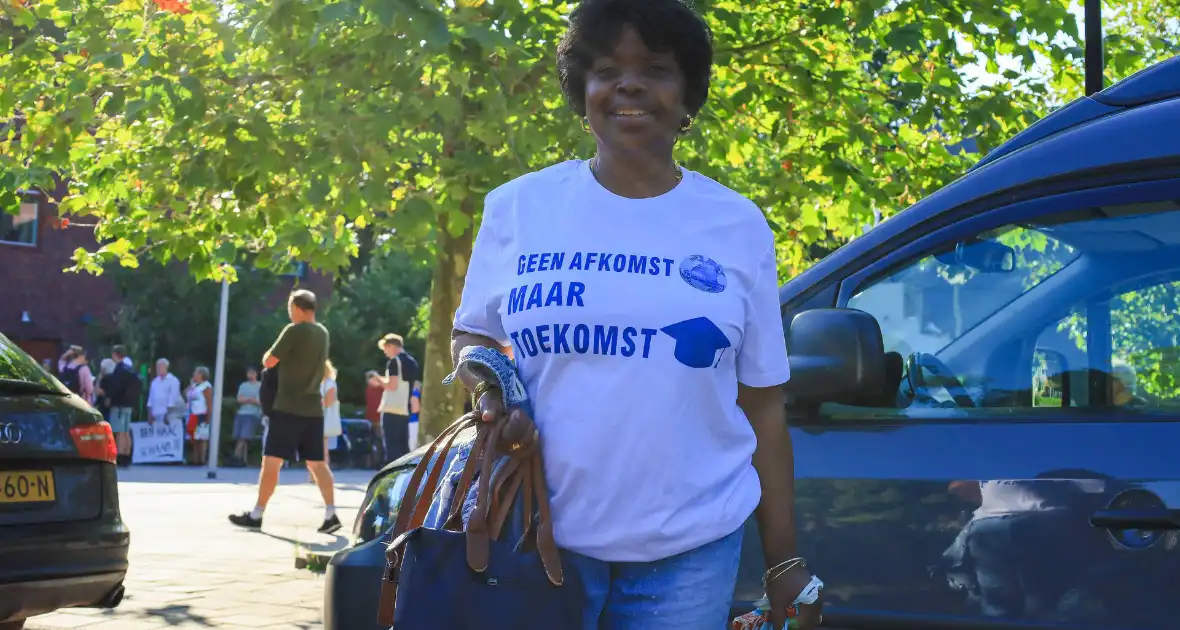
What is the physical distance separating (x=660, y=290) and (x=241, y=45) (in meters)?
6.83

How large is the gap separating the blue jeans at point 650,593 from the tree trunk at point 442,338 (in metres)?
8.00

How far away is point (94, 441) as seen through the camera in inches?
240

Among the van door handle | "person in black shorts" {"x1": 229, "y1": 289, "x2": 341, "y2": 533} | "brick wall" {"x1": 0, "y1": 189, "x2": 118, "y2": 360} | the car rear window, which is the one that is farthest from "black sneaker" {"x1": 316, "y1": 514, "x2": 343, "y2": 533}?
"brick wall" {"x1": 0, "y1": 189, "x2": 118, "y2": 360}

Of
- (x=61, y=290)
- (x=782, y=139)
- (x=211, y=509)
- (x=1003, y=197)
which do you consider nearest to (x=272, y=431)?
(x=211, y=509)

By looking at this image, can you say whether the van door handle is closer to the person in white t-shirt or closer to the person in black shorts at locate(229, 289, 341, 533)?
the person in white t-shirt

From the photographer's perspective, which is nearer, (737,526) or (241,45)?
(737,526)

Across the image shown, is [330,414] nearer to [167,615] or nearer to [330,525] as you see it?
[330,525]

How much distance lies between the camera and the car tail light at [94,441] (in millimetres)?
5996

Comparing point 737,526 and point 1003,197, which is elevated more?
point 1003,197

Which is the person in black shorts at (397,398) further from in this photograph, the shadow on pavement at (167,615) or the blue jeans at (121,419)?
the shadow on pavement at (167,615)

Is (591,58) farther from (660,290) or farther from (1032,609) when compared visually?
(1032,609)

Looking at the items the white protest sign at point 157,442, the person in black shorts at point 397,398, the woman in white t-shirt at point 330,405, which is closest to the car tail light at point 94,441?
the woman in white t-shirt at point 330,405

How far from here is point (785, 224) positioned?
11836 mm

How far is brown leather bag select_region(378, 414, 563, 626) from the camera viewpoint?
220cm
